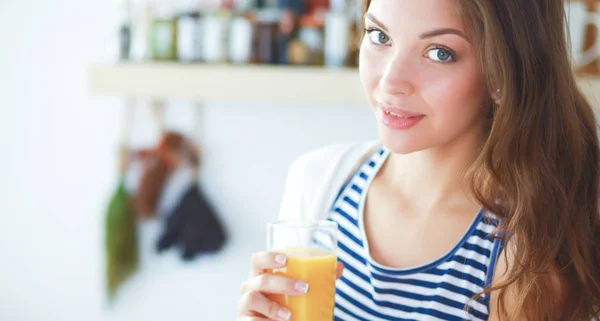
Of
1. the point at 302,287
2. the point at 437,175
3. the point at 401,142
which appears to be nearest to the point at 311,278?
the point at 302,287

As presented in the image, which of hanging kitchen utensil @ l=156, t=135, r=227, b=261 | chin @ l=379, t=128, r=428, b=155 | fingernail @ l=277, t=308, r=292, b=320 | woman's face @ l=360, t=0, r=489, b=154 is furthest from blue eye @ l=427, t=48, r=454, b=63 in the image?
hanging kitchen utensil @ l=156, t=135, r=227, b=261

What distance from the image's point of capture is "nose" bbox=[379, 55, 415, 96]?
98cm

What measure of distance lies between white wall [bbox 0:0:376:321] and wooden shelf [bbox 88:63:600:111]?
26 cm

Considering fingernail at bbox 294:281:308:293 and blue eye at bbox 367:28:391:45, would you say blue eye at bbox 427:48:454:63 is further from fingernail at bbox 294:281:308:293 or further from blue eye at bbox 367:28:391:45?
fingernail at bbox 294:281:308:293

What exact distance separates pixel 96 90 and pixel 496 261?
4.28ft

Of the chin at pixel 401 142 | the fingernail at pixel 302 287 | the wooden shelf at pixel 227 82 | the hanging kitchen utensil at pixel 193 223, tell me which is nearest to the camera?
the fingernail at pixel 302 287

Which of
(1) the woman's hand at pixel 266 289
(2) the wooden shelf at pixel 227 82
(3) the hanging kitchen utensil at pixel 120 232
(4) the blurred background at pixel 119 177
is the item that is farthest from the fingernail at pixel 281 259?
(3) the hanging kitchen utensil at pixel 120 232

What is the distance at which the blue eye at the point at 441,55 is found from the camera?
3.22 feet

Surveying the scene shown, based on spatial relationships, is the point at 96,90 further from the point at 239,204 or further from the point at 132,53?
the point at 239,204

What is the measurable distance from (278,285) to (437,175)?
14.6 inches

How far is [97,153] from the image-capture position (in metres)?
2.26

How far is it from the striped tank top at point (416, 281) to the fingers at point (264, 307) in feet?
0.80

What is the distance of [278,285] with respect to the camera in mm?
931

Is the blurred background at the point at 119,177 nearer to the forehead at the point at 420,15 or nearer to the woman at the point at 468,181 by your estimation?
the woman at the point at 468,181
